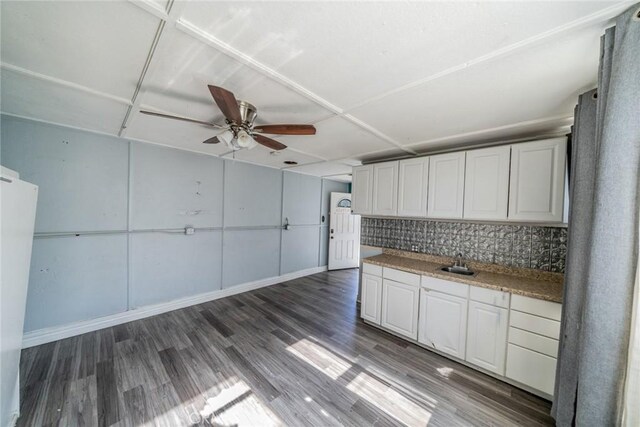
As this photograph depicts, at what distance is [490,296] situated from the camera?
6.79 feet

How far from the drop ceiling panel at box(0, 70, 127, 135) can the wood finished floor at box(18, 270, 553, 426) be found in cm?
235

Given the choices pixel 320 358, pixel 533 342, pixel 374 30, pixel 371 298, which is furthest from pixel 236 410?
pixel 374 30

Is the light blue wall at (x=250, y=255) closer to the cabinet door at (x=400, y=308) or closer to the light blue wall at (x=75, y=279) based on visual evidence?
the light blue wall at (x=75, y=279)

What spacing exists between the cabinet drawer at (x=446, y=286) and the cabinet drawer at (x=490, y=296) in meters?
0.06

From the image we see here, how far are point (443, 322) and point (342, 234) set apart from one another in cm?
347

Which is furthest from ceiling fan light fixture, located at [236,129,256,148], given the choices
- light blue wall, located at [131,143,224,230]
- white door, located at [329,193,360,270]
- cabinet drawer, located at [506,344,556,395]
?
white door, located at [329,193,360,270]

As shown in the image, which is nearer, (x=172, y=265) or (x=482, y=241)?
(x=482, y=241)

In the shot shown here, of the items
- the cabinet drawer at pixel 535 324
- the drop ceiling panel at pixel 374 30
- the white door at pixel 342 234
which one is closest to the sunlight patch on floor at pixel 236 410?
the cabinet drawer at pixel 535 324

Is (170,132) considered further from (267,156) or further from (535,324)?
(535,324)

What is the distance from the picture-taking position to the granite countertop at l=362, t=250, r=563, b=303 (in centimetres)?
191

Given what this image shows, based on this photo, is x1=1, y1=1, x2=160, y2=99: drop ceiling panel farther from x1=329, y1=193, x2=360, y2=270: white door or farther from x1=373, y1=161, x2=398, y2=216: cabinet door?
x1=329, y1=193, x2=360, y2=270: white door

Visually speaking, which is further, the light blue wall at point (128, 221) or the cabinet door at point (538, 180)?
the light blue wall at point (128, 221)

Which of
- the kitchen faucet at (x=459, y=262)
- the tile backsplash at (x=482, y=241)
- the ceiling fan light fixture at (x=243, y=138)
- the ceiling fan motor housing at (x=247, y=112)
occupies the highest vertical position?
the ceiling fan motor housing at (x=247, y=112)

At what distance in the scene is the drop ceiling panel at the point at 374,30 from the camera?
92 centimetres
